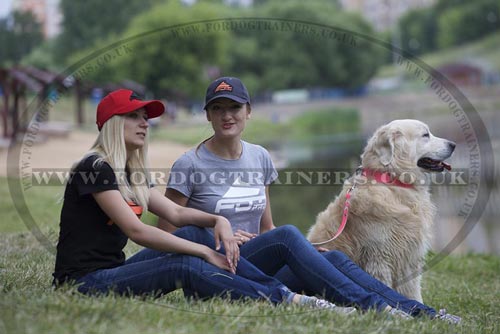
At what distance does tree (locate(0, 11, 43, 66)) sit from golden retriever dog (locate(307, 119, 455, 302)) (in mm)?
22872

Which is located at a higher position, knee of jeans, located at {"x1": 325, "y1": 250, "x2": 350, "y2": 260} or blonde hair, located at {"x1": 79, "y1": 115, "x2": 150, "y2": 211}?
blonde hair, located at {"x1": 79, "y1": 115, "x2": 150, "y2": 211}

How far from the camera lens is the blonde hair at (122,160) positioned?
10.4 ft

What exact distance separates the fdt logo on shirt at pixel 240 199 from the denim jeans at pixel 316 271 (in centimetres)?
27

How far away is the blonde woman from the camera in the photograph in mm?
3096

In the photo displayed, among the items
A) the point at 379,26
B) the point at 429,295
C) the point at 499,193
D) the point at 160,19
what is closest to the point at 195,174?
the point at 429,295

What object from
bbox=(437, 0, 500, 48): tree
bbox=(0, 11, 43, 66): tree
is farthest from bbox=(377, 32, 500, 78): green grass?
bbox=(0, 11, 43, 66): tree

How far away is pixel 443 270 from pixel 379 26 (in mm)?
87679

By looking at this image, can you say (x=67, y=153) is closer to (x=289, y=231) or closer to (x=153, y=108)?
(x=153, y=108)

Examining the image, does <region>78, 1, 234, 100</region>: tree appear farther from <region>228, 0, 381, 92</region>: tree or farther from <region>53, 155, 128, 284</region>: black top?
<region>53, 155, 128, 284</region>: black top

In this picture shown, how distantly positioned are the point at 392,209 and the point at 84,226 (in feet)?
6.13

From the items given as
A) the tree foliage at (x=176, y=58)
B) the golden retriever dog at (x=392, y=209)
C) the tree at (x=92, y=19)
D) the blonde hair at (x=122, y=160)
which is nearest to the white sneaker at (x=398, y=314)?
the golden retriever dog at (x=392, y=209)

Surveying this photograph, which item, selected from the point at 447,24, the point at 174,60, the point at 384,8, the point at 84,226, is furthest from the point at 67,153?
the point at 384,8

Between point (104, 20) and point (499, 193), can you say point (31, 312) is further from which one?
point (104, 20)

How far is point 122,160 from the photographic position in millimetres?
3193
